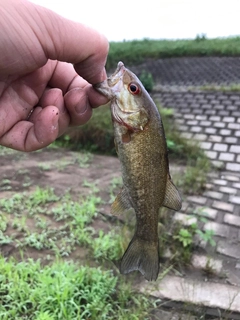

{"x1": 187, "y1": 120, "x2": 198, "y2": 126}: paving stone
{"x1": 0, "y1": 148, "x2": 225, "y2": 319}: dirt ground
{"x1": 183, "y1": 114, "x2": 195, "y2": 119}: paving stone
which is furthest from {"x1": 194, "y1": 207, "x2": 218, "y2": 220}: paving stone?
{"x1": 183, "y1": 114, "x2": 195, "y2": 119}: paving stone

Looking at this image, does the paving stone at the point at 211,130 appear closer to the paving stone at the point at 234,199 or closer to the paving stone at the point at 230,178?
the paving stone at the point at 230,178

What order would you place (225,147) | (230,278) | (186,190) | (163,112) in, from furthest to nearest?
(163,112) < (225,147) < (186,190) < (230,278)

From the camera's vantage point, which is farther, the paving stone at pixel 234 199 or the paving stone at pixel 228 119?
the paving stone at pixel 228 119

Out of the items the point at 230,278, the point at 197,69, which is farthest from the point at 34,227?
the point at 197,69

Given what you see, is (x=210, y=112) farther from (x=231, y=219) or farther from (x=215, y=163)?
(x=231, y=219)

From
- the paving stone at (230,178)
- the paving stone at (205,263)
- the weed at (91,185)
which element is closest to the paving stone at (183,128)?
the paving stone at (230,178)

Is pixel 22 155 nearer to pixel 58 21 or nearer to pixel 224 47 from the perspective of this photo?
pixel 58 21
